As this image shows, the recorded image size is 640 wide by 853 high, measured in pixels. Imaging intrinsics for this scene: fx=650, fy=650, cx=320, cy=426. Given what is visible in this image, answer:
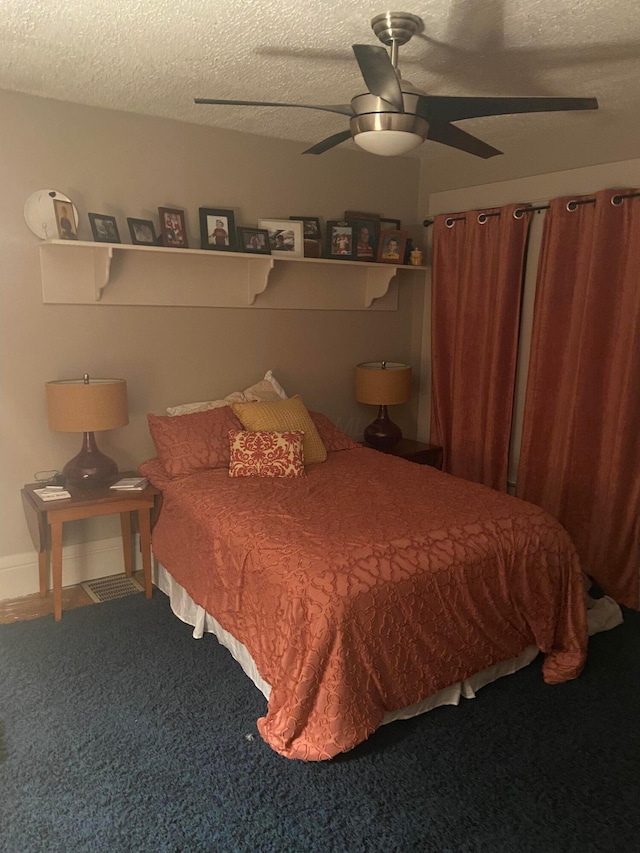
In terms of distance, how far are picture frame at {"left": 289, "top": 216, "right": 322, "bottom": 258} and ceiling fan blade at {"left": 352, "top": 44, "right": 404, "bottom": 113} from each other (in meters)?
1.93

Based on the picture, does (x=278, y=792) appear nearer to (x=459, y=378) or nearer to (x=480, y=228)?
(x=459, y=378)

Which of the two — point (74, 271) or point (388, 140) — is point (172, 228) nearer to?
point (74, 271)

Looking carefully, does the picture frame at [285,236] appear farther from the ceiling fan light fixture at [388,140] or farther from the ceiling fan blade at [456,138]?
the ceiling fan light fixture at [388,140]

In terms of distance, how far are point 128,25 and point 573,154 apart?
2.30 meters

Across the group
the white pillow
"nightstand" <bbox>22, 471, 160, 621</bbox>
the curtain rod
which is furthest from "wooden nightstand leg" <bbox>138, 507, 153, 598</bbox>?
the curtain rod

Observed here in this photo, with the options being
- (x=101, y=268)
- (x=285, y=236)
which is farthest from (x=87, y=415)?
(x=285, y=236)

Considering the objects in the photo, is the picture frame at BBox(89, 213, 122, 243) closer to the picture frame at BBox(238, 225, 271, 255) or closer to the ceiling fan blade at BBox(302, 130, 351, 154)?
the picture frame at BBox(238, 225, 271, 255)

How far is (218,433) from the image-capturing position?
11.0 feet

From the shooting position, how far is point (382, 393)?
3994mm

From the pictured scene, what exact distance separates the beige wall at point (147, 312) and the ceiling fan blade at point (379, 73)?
181 centimetres

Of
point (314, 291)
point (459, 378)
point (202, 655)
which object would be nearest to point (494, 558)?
point (202, 655)

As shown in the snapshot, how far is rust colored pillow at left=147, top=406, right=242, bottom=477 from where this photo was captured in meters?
3.22

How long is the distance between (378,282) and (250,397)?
1173 millimetres

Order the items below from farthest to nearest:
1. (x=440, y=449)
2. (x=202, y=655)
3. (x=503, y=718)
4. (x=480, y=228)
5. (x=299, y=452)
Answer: (x=440, y=449)
(x=480, y=228)
(x=299, y=452)
(x=202, y=655)
(x=503, y=718)
